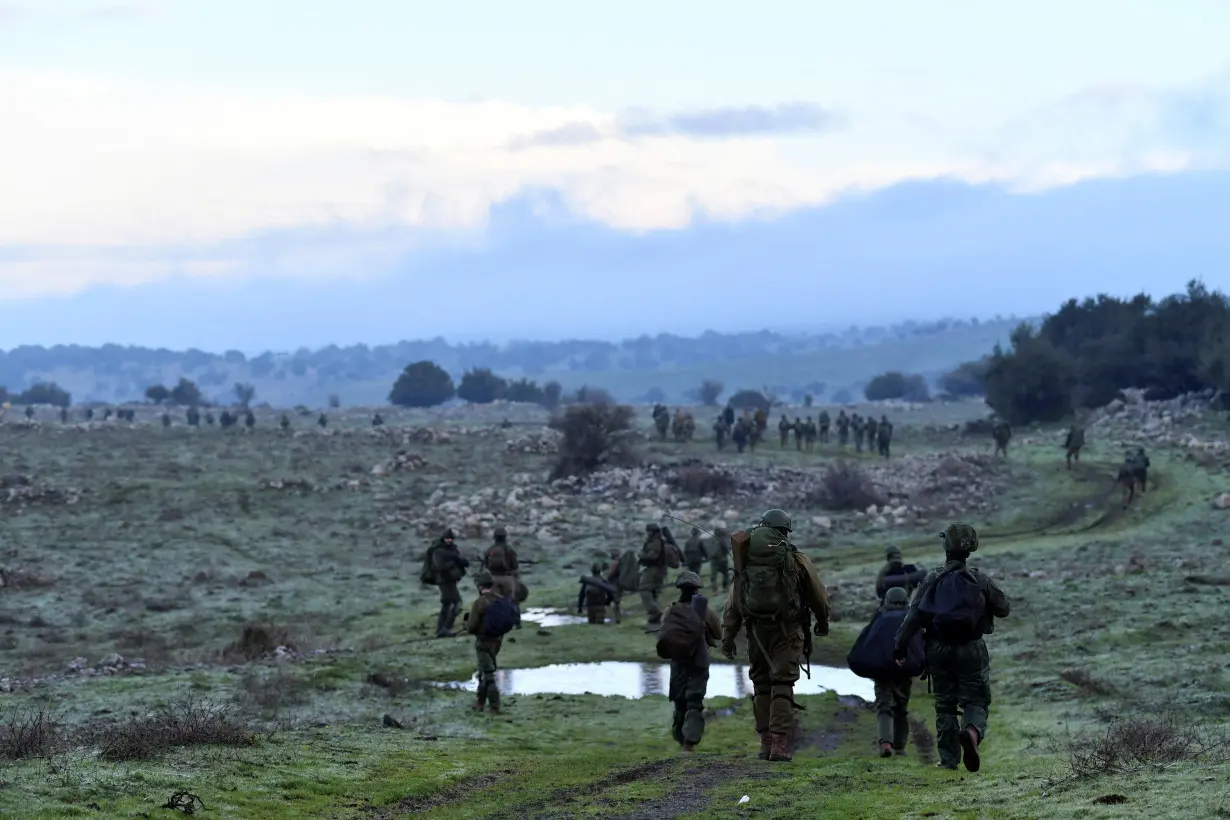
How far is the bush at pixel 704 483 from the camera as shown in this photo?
45625 mm

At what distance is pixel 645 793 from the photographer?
11203 mm

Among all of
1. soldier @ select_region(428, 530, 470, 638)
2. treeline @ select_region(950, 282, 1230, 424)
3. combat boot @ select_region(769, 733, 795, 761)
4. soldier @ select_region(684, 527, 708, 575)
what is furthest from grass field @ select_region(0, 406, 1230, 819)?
treeline @ select_region(950, 282, 1230, 424)

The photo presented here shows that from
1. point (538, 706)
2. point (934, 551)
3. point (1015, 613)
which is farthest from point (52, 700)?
point (934, 551)

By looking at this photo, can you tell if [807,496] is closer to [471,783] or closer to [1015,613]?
[1015,613]

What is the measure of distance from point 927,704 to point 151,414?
103 meters

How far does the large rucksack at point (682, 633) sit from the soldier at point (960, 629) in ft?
9.39

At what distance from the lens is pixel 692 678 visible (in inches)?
540

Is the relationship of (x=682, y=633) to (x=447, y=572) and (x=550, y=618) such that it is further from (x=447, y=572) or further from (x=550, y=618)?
(x=550, y=618)

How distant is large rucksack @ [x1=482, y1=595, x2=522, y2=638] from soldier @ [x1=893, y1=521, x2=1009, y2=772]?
20.7 feet

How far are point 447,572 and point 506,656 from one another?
1658mm

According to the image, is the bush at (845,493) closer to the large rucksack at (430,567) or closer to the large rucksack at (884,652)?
the large rucksack at (430,567)

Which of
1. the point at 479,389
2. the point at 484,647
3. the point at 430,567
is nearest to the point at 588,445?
the point at 430,567

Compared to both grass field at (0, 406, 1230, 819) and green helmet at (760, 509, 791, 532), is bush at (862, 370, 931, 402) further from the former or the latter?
green helmet at (760, 509, 791, 532)

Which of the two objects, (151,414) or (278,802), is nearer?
(278,802)
